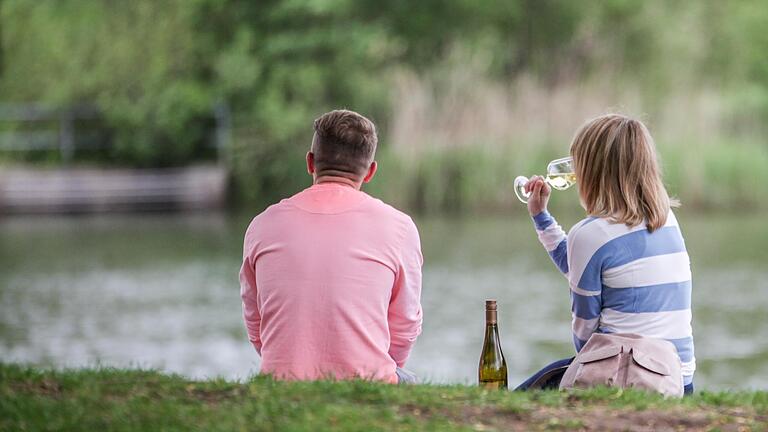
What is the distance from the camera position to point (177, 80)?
28.0 metres

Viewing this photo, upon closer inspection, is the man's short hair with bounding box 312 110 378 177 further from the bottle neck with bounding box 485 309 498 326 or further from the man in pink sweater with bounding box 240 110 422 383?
the bottle neck with bounding box 485 309 498 326

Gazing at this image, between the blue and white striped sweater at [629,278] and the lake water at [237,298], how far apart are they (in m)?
3.45

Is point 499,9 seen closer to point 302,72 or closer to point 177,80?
point 302,72

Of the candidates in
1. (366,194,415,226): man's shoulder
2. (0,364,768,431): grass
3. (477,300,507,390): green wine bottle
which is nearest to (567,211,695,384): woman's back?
(0,364,768,431): grass

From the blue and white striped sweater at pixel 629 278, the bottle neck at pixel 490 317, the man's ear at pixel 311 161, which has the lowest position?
the bottle neck at pixel 490 317

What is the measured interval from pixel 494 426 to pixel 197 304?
9.84 metres

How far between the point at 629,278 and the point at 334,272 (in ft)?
3.00

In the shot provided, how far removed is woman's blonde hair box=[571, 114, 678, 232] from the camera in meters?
4.21

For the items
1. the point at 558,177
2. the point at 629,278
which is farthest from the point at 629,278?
the point at 558,177

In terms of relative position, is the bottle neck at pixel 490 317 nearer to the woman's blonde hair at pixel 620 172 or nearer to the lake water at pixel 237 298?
the woman's blonde hair at pixel 620 172

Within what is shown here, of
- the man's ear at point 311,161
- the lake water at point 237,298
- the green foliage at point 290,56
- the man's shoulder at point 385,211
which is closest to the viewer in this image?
the man's shoulder at point 385,211

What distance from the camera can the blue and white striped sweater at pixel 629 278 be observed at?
4.17 metres

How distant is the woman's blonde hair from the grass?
23.1 inches

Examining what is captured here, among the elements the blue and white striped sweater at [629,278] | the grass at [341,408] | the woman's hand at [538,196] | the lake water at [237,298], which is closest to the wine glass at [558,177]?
the woman's hand at [538,196]
